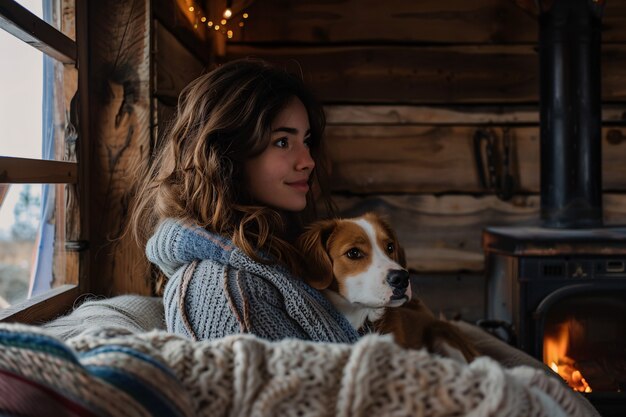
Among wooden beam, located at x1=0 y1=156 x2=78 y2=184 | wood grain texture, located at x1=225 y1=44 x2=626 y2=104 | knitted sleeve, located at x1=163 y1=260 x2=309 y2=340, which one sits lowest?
knitted sleeve, located at x1=163 y1=260 x2=309 y2=340

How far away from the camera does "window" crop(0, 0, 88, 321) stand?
1350 millimetres

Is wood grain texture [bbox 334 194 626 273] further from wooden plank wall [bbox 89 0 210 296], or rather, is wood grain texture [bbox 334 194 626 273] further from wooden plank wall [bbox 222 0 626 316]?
wooden plank wall [bbox 89 0 210 296]

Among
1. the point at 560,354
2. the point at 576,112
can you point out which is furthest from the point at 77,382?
the point at 576,112

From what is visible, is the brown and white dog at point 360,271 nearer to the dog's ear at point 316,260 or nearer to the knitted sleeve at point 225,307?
the dog's ear at point 316,260

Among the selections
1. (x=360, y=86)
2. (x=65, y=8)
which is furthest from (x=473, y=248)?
(x=65, y=8)

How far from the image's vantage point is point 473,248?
2.93 meters

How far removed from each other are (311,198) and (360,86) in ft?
4.01

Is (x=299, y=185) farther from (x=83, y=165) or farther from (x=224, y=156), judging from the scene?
(x=83, y=165)

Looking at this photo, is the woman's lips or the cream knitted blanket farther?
the woman's lips

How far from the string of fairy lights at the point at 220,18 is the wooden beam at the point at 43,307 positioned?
1.15 metres

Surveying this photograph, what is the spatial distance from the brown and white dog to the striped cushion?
2.56ft

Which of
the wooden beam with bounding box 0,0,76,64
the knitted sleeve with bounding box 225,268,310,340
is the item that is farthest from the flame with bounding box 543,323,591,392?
the wooden beam with bounding box 0,0,76,64

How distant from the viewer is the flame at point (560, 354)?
2.15 m

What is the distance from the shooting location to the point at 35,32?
138cm
